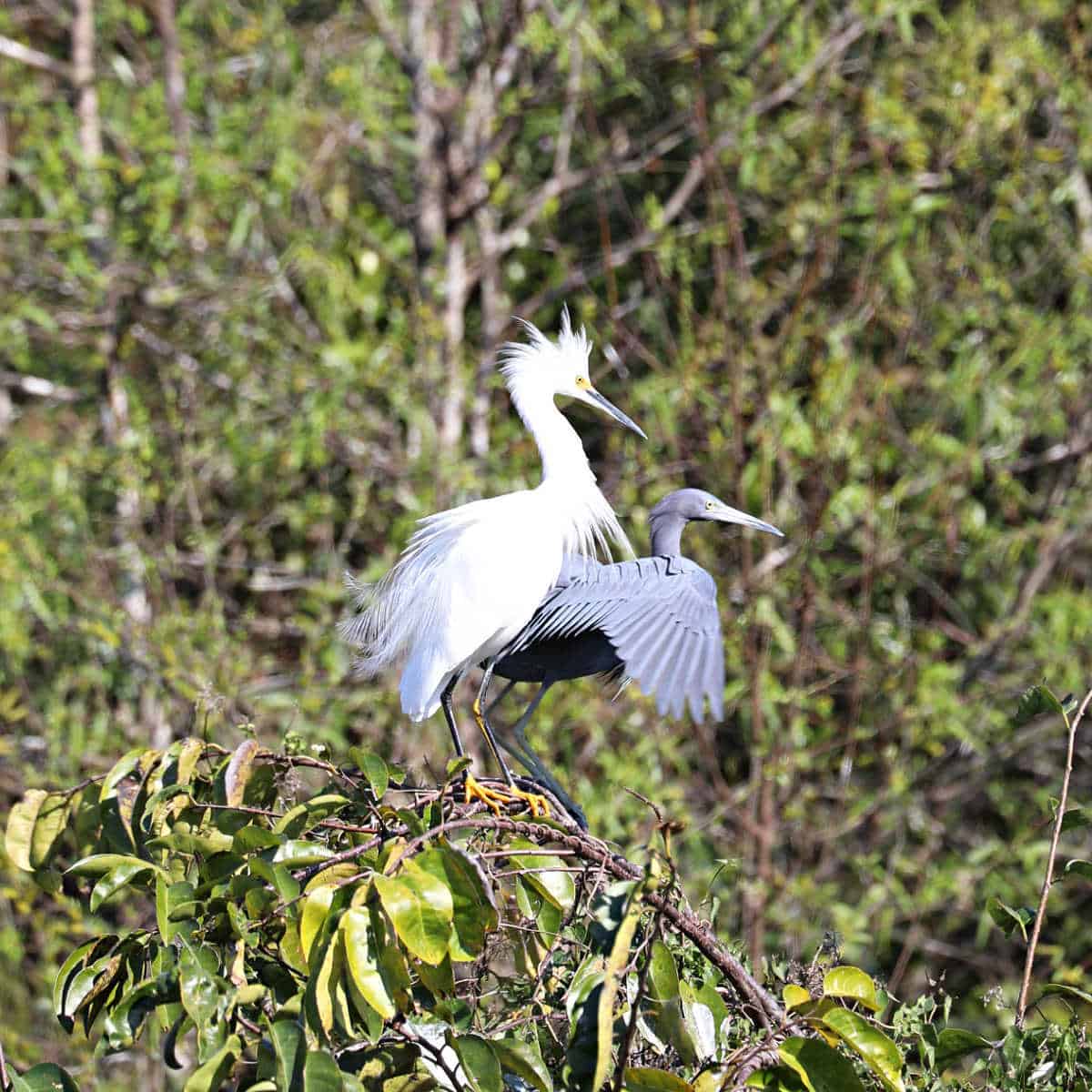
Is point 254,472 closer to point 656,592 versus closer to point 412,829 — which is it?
point 656,592

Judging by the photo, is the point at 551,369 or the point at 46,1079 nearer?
the point at 46,1079

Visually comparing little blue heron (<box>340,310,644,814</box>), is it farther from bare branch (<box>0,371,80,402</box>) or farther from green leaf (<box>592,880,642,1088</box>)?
bare branch (<box>0,371,80,402</box>)

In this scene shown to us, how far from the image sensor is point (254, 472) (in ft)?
18.0

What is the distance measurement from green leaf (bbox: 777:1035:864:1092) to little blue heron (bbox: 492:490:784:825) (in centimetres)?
51

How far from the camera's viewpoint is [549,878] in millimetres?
1805

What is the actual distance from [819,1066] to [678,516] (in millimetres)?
1701

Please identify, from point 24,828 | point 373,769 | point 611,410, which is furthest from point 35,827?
point 611,410

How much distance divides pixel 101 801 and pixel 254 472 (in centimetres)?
359

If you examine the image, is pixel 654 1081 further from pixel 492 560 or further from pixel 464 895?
pixel 492 560

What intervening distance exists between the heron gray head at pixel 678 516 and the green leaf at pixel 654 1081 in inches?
64.0

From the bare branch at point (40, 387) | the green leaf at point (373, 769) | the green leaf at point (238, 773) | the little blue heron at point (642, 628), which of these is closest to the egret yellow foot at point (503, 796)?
the little blue heron at point (642, 628)

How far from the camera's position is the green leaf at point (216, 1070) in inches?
Answer: 60.2

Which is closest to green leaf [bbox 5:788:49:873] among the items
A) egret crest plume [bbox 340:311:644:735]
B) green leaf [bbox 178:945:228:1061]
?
green leaf [bbox 178:945:228:1061]

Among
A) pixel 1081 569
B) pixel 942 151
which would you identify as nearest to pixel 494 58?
pixel 942 151
